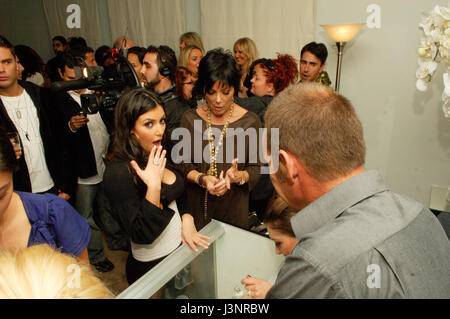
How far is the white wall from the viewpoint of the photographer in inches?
113

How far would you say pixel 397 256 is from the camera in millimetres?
636

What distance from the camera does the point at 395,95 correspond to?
3070mm

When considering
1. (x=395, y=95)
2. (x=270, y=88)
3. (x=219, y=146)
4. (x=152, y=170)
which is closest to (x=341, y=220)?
(x=152, y=170)

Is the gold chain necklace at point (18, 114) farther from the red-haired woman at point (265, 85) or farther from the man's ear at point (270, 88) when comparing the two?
the man's ear at point (270, 88)

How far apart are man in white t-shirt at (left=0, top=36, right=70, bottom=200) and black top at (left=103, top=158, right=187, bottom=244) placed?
956mm

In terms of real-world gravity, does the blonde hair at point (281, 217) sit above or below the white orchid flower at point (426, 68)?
below

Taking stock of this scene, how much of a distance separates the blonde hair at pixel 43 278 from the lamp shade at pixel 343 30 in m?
2.89

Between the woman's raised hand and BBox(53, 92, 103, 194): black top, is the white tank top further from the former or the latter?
BBox(53, 92, 103, 194): black top

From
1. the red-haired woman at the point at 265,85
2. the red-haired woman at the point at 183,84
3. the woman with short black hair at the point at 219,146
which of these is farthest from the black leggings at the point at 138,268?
the red-haired woman at the point at 183,84

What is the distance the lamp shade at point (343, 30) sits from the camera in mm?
2695

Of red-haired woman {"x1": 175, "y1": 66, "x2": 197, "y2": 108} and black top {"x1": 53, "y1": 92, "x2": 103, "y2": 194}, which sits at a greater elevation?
red-haired woman {"x1": 175, "y1": 66, "x2": 197, "y2": 108}

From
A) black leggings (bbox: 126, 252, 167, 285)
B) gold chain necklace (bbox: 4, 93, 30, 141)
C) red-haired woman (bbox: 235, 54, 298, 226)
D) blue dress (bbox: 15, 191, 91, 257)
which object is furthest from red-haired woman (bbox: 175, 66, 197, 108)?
blue dress (bbox: 15, 191, 91, 257)

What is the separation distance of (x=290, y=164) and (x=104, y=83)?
1.44m
